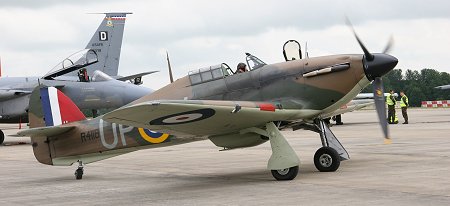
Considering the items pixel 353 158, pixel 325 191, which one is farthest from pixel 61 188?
pixel 353 158

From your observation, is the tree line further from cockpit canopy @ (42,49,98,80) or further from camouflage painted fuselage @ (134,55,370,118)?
camouflage painted fuselage @ (134,55,370,118)

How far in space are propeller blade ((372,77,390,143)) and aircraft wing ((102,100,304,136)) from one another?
1.20 meters

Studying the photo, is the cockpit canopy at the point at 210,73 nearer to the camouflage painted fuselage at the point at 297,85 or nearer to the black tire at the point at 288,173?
the camouflage painted fuselage at the point at 297,85

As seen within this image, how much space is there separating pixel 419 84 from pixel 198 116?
3779 inches

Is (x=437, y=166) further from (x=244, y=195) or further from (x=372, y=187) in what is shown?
(x=244, y=195)

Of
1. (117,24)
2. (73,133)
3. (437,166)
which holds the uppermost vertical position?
(117,24)

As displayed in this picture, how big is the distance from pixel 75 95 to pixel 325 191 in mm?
15951

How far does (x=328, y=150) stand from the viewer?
11.8m

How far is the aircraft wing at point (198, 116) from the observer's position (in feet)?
31.8

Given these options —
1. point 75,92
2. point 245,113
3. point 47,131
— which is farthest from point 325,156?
point 75,92

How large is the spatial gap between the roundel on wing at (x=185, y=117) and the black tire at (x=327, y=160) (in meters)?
2.46

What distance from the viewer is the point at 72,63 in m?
24.3

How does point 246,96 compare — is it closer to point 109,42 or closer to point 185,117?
point 185,117

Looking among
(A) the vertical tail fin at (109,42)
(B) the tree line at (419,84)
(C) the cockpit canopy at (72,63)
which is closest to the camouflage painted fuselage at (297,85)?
(C) the cockpit canopy at (72,63)
